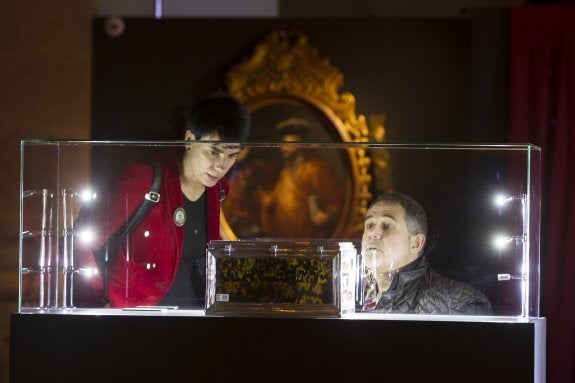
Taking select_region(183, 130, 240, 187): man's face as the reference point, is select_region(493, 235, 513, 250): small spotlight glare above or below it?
below

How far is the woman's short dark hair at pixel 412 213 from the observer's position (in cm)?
204

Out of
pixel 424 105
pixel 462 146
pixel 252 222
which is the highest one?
pixel 424 105

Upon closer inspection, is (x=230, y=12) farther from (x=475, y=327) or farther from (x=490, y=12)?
(x=475, y=327)

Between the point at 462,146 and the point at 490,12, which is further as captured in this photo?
the point at 490,12

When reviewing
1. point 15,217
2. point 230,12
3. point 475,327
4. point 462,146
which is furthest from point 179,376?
point 230,12

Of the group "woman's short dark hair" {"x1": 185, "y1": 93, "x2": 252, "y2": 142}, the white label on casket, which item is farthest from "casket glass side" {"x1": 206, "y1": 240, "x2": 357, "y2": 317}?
"woman's short dark hair" {"x1": 185, "y1": 93, "x2": 252, "y2": 142}

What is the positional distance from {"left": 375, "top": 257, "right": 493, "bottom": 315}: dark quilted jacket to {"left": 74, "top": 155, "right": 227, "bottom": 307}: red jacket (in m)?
0.38

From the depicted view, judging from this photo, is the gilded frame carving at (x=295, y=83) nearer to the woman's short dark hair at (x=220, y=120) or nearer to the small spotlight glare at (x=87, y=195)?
the woman's short dark hair at (x=220, y=120)

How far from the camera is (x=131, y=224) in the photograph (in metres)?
2.10

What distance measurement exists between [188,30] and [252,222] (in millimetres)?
3322

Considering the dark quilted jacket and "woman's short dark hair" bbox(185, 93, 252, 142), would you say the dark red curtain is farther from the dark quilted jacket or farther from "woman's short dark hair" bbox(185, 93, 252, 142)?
the dark quilted jacket

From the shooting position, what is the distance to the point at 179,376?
80.0 inches

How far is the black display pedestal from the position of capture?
1980 millimetres

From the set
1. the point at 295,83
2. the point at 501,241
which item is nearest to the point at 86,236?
the point at 501,241
